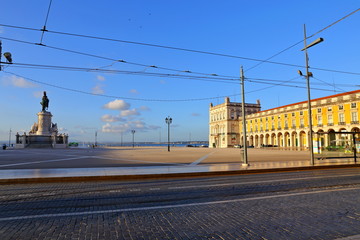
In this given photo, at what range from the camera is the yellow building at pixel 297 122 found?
5384 centimetres

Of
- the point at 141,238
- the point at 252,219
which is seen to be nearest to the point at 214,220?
the point at 252,219

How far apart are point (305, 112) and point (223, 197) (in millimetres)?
64919

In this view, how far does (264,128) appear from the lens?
8125cm

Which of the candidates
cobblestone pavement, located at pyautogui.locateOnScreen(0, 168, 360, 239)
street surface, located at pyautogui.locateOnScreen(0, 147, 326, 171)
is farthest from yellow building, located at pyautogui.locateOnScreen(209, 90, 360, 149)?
cobblestone pavement, located at pyautogui.locateOnScreen(0, 168, 360, 239)

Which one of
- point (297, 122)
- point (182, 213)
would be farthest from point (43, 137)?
point (297, 122)

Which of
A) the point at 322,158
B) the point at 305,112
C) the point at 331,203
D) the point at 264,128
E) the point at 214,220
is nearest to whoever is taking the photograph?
the point at 214,220

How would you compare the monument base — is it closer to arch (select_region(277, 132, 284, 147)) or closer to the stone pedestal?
the stone pedestal

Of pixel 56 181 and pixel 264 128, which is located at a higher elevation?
pixel 264 128

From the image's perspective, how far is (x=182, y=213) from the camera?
17.9 feet

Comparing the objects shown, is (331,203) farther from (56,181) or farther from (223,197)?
(56,181)

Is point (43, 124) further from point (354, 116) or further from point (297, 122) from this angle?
point (354, 116)

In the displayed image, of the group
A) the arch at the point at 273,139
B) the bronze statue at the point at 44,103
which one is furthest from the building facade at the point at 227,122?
the bronze statue at the point at 44,103

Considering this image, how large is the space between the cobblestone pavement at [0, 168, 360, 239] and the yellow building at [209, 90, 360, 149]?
4044 cm

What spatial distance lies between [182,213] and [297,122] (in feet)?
226
